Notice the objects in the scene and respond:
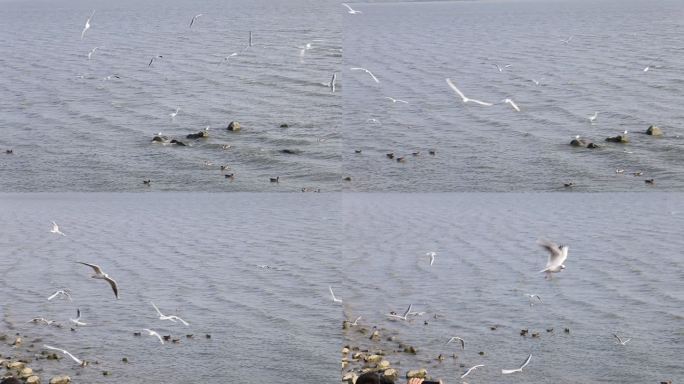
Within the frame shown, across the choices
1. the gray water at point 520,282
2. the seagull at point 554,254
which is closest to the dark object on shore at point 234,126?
the gray water at point 520,282

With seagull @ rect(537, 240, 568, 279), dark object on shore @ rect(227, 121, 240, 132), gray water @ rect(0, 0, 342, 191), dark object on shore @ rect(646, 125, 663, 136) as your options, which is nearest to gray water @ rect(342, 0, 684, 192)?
dark object on shore @ rect(646, 125, 663, 136)

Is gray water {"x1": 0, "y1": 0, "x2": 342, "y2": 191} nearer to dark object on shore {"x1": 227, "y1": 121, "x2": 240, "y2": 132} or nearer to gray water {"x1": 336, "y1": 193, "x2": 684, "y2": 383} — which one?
dark object on shore {"x1": 227, "y1": 121, "x2": 240, "y2": 132}

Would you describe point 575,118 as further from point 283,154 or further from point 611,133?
point 283,154

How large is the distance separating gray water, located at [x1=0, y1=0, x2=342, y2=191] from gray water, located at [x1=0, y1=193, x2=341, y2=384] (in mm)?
858

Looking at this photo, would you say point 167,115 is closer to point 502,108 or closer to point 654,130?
point 502,108

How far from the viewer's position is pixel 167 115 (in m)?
11.3

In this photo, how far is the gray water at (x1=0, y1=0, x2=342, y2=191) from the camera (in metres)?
8.14

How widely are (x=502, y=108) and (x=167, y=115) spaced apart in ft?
15.6

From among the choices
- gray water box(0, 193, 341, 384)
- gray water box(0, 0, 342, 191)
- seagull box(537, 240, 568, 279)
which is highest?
seagull box(537, 240, 568, 279)

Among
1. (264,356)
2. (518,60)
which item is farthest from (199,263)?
(518,60)

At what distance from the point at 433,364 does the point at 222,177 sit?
11.5ft

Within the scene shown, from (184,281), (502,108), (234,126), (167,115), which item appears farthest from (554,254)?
(502,108)

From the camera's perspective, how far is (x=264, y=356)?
10.5m

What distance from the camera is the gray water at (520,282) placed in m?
11.0
